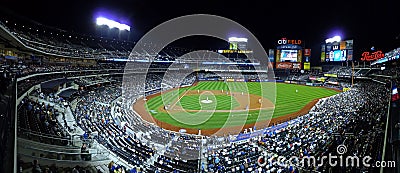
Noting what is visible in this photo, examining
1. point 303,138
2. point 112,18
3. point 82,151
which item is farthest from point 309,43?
point 82,151

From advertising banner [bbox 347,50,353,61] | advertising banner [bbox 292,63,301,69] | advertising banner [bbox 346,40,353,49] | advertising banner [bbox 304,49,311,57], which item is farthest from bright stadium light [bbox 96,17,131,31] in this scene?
advertising banner [bbox 347,50,353,61]

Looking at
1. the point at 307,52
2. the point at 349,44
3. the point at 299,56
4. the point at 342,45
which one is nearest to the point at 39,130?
the point at 349,44

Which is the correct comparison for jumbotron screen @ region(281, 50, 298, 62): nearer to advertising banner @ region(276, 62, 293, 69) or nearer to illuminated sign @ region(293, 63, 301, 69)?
advertising banner @ region(276, 62, 293, 69)

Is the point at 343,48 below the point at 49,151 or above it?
above

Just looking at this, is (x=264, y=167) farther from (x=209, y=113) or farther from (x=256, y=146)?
(x=209, y=113)

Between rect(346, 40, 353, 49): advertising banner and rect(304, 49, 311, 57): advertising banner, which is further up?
rect(346, 40, 353, 49): advertising banner

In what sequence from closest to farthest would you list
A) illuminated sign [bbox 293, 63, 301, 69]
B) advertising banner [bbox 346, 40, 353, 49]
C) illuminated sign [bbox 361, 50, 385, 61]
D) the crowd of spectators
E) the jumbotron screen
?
the crowd of spectators < illuminated sign [bbox 361, 50, 385, 61] < advertising banner [bbox 346, 40, 353, 49] < illuminated sign [bbox 293, 63, 301, 69] < the jumbotron screen

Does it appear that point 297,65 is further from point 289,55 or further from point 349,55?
point 349,55

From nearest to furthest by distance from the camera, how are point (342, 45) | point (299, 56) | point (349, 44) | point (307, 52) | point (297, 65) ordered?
point (349, 44), point (342, 45), point (299, 56), point (297, 65), point (307, 52)
